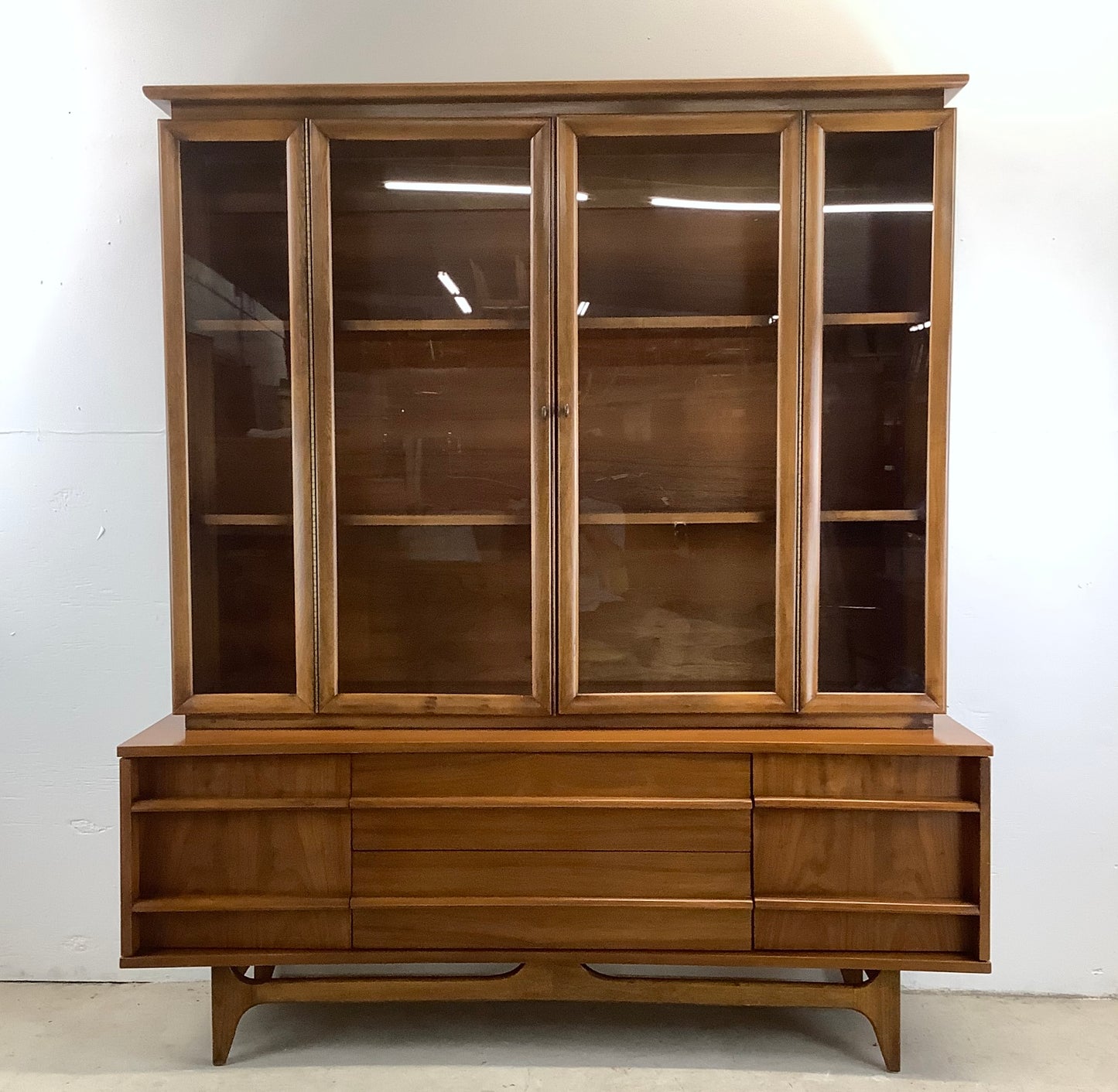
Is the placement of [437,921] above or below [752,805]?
below

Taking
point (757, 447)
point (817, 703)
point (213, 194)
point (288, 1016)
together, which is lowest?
point (288, 1016)

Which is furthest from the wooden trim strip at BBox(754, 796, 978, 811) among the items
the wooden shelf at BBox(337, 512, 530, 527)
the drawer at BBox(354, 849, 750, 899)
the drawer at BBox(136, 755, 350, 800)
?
the drawer at BBox(136, 755, 350, 800)

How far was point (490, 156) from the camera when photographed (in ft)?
5.72

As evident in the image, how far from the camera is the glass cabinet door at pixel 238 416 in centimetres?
174

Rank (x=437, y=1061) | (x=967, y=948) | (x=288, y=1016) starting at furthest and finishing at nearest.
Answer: (x=288, y=1016) → (x=437, y=1061) → (x=967, y=948)

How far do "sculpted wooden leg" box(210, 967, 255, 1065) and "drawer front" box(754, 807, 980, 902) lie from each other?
3.52 feet

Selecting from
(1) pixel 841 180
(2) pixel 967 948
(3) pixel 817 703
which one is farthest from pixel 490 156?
(2) pixel 967 948

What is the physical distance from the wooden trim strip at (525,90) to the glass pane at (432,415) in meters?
0.09

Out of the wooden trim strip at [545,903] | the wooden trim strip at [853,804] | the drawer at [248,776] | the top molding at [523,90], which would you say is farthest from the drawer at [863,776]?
the top molding at [523,90]

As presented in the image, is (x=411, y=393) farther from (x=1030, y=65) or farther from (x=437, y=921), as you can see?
(x=1030, y=65)

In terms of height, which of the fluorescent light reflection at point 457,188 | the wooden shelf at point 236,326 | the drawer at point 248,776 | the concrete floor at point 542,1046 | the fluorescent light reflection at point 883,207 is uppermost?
the fluorescent light reflection at point 457,188

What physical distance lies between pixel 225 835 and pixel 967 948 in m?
1.46

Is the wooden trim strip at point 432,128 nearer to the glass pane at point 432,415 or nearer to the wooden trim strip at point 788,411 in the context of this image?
the glass pane at point 432,415

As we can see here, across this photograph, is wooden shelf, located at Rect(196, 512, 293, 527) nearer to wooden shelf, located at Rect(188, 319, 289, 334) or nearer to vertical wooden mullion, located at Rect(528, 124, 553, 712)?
wooden shelf, located at Rect(188, 319, 289, 334)
